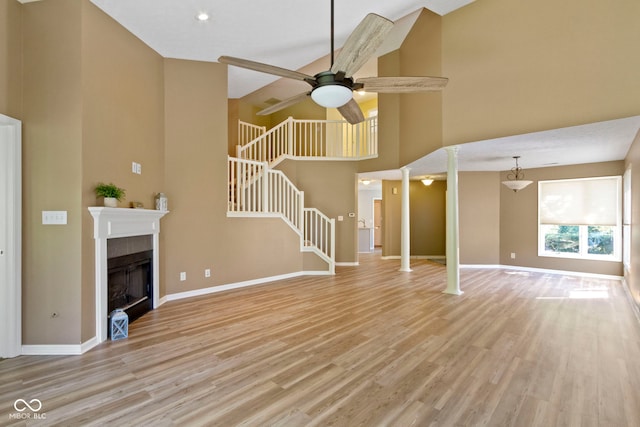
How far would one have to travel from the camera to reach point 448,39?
173 inches

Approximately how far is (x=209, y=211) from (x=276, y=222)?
144 cm

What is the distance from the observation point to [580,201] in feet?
21.6

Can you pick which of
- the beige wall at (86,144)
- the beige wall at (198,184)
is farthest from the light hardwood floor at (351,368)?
the beige wall at (198,184)

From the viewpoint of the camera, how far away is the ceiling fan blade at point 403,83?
268 cm

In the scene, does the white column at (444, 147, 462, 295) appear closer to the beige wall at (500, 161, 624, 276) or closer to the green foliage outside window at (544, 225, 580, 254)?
the beige wall at (500, 161, 624, 276)

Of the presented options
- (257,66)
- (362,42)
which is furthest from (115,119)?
(362,42)

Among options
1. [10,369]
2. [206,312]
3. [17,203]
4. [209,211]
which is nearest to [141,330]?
[206,312]

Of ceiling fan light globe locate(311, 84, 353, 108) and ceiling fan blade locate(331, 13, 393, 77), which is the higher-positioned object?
ceiling fan blade locate(331, 13, 393, 77)

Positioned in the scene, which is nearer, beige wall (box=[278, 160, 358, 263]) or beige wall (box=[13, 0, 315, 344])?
beige wall (box=[13, 0, 315, 344])

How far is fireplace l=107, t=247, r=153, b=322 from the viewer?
348 cm

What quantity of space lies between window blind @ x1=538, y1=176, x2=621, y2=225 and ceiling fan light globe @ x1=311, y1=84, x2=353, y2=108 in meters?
6.49

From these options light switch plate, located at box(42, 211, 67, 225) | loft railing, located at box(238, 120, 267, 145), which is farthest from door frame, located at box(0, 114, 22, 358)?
loft railing, located at box(238, 120, 267, 145)

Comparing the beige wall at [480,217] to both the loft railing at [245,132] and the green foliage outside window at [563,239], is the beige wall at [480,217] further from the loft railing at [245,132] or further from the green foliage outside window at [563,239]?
the loft railing at [245,132]

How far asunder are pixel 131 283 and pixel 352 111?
132 inches
